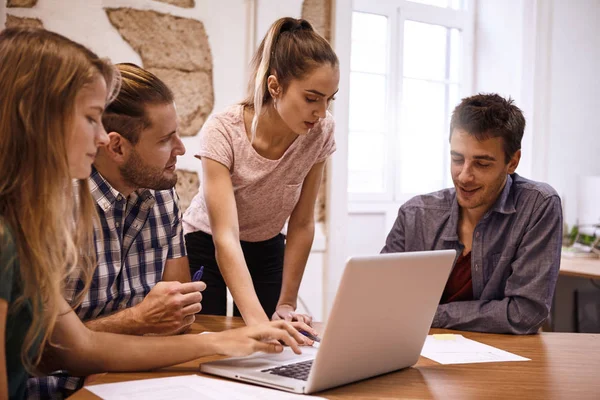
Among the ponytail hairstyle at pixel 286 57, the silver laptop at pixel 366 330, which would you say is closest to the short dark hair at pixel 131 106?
the ponytail hairstyle at pixel 286 57

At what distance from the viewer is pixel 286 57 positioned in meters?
1.81

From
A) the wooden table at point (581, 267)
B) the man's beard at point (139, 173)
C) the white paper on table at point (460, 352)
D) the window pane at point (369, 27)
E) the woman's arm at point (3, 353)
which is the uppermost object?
the window pane at point (369, 27)

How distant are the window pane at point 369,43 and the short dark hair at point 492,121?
2.02 m

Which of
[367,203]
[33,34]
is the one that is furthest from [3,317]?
[367,203]

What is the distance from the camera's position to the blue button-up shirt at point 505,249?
1.71 m

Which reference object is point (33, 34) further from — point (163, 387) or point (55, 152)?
point (163, 387)

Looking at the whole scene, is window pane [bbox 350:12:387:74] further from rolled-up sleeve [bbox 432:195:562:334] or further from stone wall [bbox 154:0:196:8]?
rolled-up sleeve [bbox 432:195:562:334]

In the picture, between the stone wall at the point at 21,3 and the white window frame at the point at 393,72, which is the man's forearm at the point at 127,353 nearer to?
the stone wall at the point at 21,3

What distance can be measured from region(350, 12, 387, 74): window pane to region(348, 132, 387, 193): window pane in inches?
15.3

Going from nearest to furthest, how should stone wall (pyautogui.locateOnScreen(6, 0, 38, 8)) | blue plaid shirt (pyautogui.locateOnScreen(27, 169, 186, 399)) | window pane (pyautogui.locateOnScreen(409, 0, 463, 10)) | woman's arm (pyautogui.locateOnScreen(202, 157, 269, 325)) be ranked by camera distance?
blue plaid shirt (pyautogui.locateOnScreen(27, 169, 186, 399)) → woman's arm (pyautogui.locateOnScreen(202, 157, 269, 325)) → stone wall (pyautogui.locateOnScreen(6, 0, 38, 8)) → window pane (pyautogui.locateOnScreen(409, 0, 463, 10))

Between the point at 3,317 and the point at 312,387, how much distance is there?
1.56 ft

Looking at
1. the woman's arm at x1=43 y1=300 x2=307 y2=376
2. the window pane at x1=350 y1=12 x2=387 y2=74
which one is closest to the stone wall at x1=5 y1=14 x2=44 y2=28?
the woman's arm at x1=43 y1=300 x2=307 y2=376

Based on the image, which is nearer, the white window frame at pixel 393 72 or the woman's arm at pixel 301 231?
the woman's arm at pixel 301 231

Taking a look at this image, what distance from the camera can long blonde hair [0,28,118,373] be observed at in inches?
38.9
